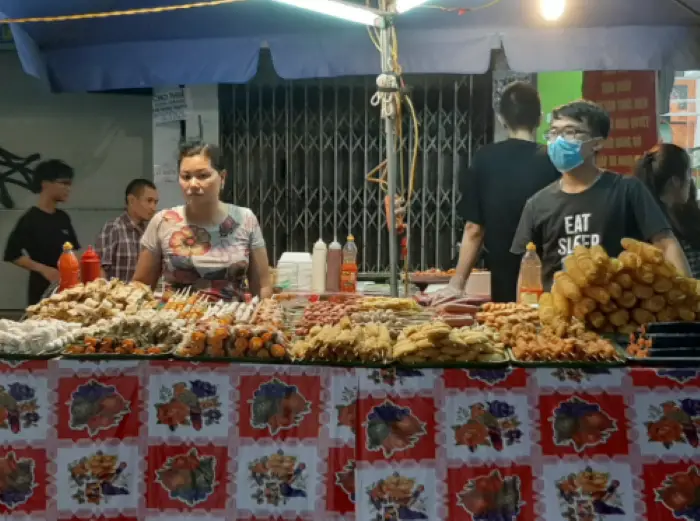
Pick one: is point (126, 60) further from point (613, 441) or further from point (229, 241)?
point (613, 441)

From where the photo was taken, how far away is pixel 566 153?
11.7ft

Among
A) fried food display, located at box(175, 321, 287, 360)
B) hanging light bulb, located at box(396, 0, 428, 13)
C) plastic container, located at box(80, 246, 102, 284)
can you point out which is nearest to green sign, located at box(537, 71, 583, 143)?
hanging light bulb, located at box(396, 0, 428, 13)

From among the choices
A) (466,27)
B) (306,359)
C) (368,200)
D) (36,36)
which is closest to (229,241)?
(306,359)

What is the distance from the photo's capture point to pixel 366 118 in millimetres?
6594

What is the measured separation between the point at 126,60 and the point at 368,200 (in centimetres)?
228

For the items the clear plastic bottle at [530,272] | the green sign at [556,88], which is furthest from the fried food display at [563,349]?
the green sign at [556,88]

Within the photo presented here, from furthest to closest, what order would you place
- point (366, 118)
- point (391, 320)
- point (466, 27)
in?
point (366, 118) → point (466, 27) → point (391, 320)

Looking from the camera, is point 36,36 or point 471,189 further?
point 36,36

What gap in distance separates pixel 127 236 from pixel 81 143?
2580mm

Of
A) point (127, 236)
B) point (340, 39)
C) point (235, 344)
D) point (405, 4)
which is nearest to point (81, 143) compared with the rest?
point (127, 236)

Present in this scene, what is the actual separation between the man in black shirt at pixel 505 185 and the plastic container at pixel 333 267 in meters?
0.69

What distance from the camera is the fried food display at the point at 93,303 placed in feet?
9.79

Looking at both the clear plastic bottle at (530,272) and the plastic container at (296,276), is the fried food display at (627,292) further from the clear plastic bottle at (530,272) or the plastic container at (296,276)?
the plastic container at (296,276)

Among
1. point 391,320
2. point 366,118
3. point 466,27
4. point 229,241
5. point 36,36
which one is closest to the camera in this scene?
point 391,320
